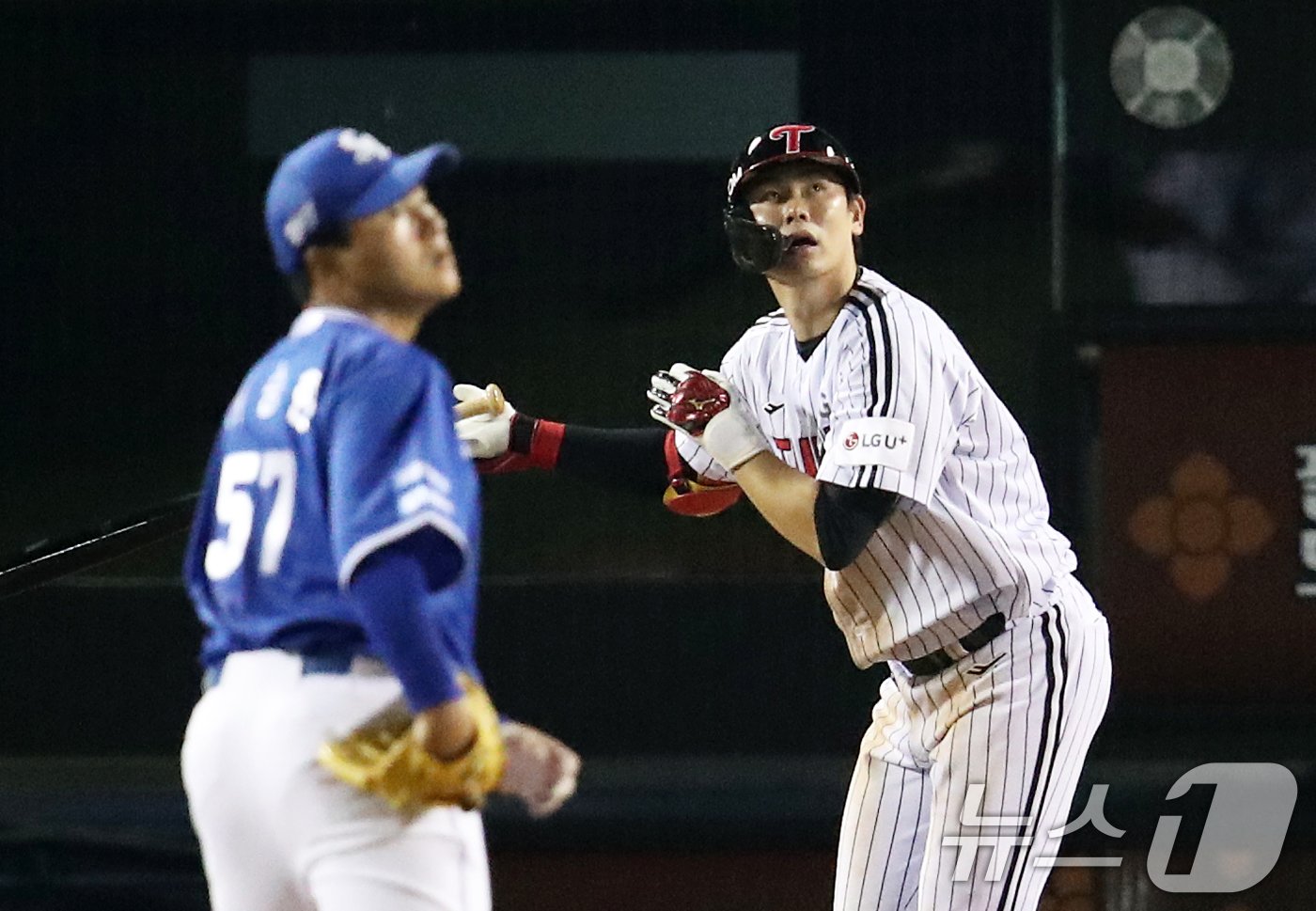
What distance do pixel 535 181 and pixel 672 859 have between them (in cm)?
155

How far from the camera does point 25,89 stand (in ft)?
15.9

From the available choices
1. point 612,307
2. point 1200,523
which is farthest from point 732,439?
point 1200,523

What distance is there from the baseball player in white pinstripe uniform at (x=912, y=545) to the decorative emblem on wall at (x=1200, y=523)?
75.7 inches

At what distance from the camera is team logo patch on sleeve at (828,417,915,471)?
106 inches

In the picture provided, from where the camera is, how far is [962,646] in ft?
9.46

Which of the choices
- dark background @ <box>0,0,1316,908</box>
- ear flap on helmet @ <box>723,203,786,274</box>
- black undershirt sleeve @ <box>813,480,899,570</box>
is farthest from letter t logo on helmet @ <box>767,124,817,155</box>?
dark background @ <box>0,0,1316,908</box>

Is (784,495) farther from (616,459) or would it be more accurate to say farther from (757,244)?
(616,459)

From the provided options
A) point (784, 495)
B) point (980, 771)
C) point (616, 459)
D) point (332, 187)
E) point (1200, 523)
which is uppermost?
point (332, 187)

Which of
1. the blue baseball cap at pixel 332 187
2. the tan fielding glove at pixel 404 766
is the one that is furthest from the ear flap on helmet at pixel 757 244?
the tan fielding glove at pixel 404 766

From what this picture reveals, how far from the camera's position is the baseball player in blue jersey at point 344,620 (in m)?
1.96

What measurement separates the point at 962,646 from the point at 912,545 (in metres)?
0.15

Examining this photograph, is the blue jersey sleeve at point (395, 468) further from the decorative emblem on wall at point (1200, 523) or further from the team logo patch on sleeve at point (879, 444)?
the decorative emblem on wall at point (1200, 523)

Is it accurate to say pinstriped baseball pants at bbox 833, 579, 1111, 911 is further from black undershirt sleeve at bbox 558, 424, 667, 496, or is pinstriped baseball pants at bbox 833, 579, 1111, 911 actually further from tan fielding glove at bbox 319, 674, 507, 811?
tan fielding glove at bbox 319, 674, 507, 811

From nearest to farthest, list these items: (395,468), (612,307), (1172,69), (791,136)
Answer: (395,468)
(791,136)
(1172,69)
(612,307)
